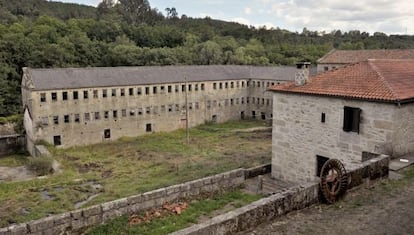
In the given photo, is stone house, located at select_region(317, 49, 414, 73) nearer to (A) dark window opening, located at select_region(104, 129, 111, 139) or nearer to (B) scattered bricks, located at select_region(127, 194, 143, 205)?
(A) dark window opening, located at select_region(104, 129, 111, 139)

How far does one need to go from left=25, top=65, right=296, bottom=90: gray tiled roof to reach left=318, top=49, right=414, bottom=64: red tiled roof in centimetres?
708

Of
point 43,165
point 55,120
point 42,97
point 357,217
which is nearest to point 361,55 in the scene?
point 55,120

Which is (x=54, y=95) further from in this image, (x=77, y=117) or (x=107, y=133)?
(x=107, y=133)

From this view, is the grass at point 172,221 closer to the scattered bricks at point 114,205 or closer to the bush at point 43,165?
the scattered bricks at point 114,205

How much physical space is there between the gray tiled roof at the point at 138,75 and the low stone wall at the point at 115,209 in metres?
22.5

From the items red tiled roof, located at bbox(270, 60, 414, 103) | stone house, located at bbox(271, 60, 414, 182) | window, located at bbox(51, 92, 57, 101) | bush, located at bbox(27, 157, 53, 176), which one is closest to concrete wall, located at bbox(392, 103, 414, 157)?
stone house, located at bbox(271, 60, 414, 182)

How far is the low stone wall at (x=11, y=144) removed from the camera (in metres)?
32.9

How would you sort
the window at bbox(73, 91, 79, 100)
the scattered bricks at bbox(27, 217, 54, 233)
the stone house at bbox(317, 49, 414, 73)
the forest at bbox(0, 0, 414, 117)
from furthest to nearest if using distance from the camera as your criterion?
the forest at bbox(0, 0, 414, 117) → the stone house at bbox(317, 49, 414, 73) → the window at bbox(73, 91, 79, 100) → the scattered bricks at bbox(27, 217, 54, 233)

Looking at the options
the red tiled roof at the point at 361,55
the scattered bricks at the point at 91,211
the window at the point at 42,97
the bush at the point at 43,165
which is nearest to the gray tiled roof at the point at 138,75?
the window at the point at 42,97

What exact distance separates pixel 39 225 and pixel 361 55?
43357mm

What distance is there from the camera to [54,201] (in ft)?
63.3

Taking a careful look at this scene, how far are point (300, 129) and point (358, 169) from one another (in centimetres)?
736

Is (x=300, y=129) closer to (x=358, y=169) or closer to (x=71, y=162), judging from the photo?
(x=358, y=169)

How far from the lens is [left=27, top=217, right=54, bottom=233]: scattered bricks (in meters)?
10.2
